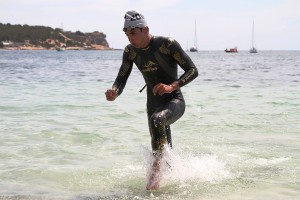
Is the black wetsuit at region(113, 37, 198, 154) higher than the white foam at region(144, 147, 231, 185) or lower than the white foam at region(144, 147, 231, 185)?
higher

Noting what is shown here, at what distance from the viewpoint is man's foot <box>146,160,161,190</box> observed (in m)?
5.47

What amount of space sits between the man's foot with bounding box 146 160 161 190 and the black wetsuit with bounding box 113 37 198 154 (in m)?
0.19

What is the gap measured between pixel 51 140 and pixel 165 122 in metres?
3.87

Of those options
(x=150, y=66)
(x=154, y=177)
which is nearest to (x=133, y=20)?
(x=150, y=66)

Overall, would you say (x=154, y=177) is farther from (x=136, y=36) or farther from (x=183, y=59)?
(x=136, y=36)

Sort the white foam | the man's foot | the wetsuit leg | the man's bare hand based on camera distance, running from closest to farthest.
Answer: the man's bare hand < the wetsuit leg < the man's foot < the white foam

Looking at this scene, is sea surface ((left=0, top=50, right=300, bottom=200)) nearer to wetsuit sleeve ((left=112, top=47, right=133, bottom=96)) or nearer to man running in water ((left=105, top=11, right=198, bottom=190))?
man running in water ((left=105, top=11, right=198, bottom=190))

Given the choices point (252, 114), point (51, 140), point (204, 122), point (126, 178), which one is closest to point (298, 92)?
point (252, 114)

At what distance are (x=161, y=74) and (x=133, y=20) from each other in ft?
2.58

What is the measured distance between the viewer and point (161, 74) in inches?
229

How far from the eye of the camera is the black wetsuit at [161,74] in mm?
Result: 5422

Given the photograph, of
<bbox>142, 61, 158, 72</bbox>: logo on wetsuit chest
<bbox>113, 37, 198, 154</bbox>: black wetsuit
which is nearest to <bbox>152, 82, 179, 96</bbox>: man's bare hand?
<bbox>113, 37, 198, 154</bbox>: black wetsuit

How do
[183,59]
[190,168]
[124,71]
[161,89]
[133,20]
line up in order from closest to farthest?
1. [161,89]
2. [133,20]
3. [183,59]
4. [124,71]
5. [190,168]

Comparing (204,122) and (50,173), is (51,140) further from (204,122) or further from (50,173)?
(204,122)
